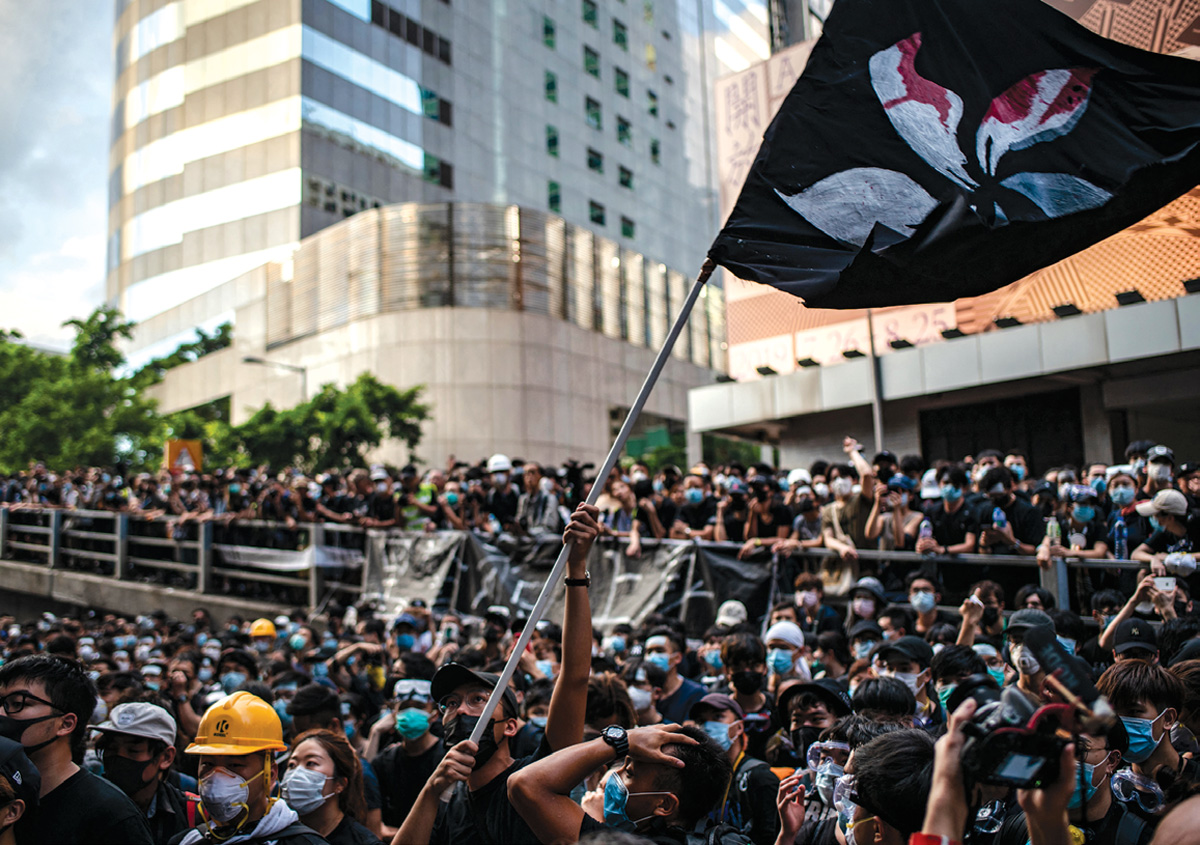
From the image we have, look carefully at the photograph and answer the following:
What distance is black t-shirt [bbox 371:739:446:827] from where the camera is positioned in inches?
231

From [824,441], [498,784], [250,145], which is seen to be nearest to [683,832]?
[498,784]

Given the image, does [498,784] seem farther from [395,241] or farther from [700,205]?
Result: [700,205]

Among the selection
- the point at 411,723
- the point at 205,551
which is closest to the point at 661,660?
the point at 411,723

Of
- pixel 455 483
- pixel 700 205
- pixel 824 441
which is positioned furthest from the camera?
pixel 700 205

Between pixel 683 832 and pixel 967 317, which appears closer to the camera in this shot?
pixel 683 832

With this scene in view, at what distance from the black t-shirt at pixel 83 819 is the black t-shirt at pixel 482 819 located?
1156 millimetres

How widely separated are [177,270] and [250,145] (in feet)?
27.1

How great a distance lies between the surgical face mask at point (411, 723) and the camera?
593cm

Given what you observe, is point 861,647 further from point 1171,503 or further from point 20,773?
point 20,773

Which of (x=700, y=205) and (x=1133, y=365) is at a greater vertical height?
(x=700, y=205)

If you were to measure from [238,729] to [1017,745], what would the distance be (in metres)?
2.94

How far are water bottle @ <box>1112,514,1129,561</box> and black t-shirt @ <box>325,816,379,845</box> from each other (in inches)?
242

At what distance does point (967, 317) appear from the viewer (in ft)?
62.6

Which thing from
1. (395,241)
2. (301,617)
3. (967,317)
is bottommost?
(301,617)
